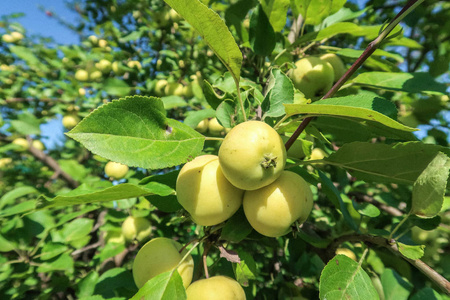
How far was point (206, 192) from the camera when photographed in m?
0.73

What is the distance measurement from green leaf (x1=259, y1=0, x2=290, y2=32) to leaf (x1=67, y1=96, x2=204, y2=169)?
71 centimetres

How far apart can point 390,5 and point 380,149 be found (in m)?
1.70

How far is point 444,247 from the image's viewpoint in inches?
74.1

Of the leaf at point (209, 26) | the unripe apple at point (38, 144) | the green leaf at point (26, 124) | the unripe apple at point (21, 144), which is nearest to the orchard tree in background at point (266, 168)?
the leaf at point (209, 26)

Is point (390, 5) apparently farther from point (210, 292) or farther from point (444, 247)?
point (210, 292)

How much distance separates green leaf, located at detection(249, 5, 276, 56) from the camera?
3.81 feet

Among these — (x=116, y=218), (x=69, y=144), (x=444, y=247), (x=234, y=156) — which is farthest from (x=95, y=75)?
(x=444, y=247)

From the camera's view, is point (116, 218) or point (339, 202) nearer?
point (339, 202)

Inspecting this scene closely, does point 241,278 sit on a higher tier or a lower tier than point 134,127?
lower

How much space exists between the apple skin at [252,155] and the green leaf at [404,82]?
57 cm

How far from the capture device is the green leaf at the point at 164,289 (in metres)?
0.72

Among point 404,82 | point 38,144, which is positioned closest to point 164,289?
point 404,82

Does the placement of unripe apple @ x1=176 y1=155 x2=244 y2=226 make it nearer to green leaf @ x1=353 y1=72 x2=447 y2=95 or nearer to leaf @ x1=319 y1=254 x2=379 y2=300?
leaf @ x1=319 y1=254 x2=379 y2=300

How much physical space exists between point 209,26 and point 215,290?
67 centimetres
